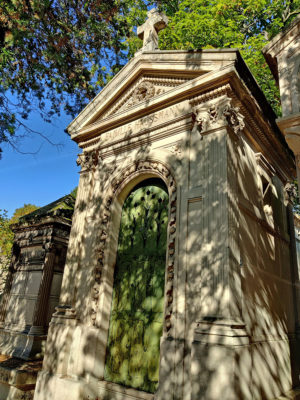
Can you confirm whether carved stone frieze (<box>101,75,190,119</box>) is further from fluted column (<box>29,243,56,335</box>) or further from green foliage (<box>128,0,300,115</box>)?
fluted column (<box>29,243,56,335</box>)

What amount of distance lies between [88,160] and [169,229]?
3.80 m

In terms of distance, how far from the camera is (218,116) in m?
6.01

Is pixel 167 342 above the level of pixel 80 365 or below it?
above

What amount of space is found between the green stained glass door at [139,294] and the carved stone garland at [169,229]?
16.1 inches

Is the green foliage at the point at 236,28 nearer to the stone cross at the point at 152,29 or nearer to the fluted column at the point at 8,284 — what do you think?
the stone cross at the point at 152,29

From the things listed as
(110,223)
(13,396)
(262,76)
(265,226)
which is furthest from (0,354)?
(262,76)

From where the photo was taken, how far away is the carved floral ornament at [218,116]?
591cm

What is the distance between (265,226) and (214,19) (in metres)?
9.68

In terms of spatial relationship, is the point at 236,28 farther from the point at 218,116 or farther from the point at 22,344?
the point at 22,344

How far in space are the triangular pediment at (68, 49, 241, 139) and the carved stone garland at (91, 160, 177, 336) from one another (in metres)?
1.65

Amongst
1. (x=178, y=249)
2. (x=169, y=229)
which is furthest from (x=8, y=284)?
(x=178, y=249)

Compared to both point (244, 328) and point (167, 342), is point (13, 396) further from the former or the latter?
point (244, 328)

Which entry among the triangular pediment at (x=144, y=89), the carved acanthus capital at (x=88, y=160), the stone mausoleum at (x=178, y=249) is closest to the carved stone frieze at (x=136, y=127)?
the stone mausoleum at (x=178, y=249)

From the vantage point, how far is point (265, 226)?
23.1 feet
